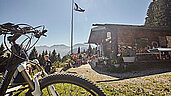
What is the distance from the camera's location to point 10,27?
4.80 feet

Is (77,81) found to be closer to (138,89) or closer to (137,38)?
(138,89)

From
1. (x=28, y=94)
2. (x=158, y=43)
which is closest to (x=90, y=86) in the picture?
(x=28, y=94)

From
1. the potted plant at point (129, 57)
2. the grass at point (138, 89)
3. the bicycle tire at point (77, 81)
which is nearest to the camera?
the bicycle tire at point (77, 81)

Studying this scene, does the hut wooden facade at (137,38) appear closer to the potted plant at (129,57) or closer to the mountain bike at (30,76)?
the potted plant at (129,57)

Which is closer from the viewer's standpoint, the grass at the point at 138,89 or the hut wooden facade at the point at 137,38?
the grass at the point at 138,89

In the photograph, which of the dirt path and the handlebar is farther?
the dirt path

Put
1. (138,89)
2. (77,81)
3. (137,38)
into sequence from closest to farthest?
1. (77,81)
2. (138,89)
3. (137,38)

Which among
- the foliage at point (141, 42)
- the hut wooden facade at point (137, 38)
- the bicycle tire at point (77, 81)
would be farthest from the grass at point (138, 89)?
the foliage at point (141, 42)

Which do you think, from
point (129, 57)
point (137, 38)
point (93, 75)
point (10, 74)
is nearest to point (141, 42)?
point (137, 38)

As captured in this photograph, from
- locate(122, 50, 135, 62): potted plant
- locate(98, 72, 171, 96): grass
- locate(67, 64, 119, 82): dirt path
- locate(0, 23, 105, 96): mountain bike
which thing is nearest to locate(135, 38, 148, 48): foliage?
locate(122, 50, 135, 62): potted plant

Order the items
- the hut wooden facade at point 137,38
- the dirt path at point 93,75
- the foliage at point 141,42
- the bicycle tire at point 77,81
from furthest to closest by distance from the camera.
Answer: the foliage at point 141,42, the hut wooden facade at point 137,38, the dirt path at point 93,75, the bicycle tire at point 77,81

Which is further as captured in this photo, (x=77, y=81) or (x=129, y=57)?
(x=129, y=57)

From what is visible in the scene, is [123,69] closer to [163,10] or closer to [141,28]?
[141,28]

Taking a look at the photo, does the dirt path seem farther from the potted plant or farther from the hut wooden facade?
the hut wooden facade
